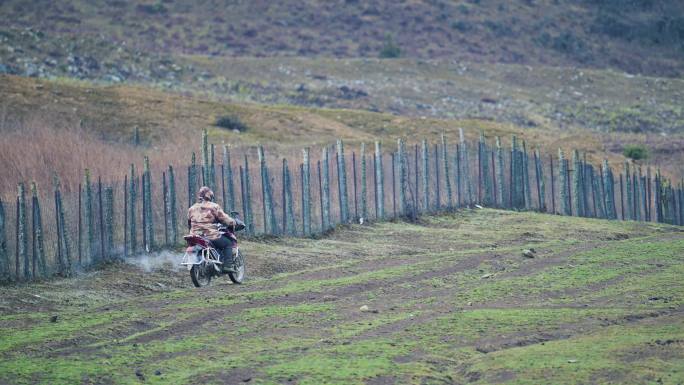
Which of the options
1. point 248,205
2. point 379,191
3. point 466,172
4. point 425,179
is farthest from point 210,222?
point 466,172

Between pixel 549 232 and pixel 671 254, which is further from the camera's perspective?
pixel 549 232

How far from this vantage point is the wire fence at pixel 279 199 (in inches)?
849

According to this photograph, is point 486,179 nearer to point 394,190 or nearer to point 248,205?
point 394,190

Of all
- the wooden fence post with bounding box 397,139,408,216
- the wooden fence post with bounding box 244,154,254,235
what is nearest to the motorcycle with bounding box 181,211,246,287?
the wooden fence post with bounding box 244,154,254,235

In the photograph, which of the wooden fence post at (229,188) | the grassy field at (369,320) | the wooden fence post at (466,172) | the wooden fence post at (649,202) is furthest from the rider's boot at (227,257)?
the wooden fence post at (649,202)

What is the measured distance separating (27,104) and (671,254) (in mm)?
28738

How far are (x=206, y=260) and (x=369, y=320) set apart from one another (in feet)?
14.3

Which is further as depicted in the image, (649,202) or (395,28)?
(395,28)

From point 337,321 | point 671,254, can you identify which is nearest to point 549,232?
point 671,254

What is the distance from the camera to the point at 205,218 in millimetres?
20250

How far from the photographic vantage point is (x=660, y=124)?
69688mm

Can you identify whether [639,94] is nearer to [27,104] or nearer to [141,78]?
[141,78]

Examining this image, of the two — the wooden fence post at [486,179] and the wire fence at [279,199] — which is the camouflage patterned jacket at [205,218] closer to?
the wire fence at [279,199]

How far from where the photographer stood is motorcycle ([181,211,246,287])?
65.5 feet
